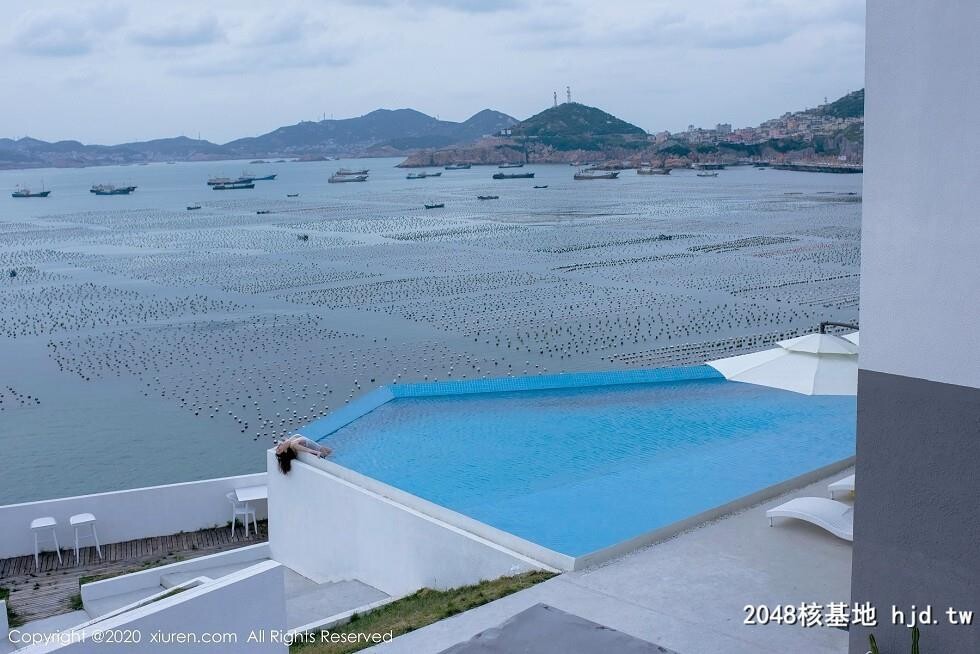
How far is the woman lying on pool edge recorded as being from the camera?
9828mm

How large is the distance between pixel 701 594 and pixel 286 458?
16.1 ft

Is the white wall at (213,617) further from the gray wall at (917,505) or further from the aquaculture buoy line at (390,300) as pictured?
the aquaculture buoy line at (390,300)

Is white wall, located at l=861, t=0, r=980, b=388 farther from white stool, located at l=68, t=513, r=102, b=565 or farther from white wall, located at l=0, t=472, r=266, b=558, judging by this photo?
white stool, located at l=68, t=513, r=102, b=565

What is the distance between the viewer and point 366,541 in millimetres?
8922

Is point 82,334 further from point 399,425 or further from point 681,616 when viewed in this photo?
point 681,616

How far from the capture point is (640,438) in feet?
33.3

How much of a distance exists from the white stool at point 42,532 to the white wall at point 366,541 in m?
2.48

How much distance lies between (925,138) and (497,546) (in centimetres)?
438

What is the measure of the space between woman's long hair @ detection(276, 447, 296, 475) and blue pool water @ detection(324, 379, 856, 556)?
0.43 metres

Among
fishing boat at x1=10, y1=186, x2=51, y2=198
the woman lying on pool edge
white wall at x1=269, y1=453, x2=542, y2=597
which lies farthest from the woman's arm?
fishing boat at x1=10, y1=186, x2=51, y2=198

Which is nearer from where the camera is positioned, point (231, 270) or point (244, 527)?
point (244, 527)

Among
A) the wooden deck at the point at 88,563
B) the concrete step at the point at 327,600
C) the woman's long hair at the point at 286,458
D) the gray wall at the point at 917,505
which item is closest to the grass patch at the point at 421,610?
the concrete step at the point at 327,600

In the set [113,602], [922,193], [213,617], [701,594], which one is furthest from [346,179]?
[922,193]

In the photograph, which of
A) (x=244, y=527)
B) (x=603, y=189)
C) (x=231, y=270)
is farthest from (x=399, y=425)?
(x=603, y=189)
